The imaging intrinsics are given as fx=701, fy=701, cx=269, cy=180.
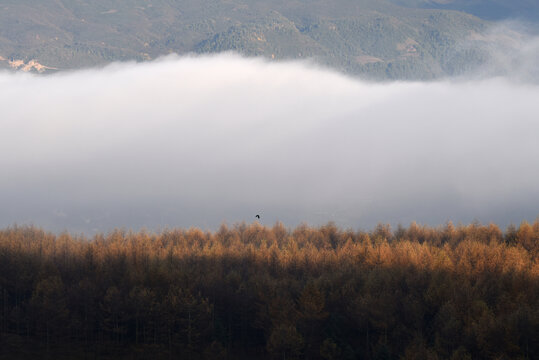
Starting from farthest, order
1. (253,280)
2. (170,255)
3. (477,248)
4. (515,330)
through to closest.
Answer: (170,255)
(477,248)
(253,280)
(515,330)

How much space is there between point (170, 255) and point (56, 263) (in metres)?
20.2

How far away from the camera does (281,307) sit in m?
93.8

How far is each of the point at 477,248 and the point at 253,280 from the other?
40512 millimetres

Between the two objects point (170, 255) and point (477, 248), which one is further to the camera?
point (170, 255)

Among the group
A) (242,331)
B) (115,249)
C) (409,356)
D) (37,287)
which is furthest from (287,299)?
(115,249)

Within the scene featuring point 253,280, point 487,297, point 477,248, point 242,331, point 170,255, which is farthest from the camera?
point 170,255

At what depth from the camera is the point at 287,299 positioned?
3735 inches

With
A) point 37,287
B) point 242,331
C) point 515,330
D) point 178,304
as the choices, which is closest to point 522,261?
point 515,330

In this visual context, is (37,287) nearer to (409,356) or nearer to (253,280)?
(253,280)

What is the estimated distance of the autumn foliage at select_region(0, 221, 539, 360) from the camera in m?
84.1

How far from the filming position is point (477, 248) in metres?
119

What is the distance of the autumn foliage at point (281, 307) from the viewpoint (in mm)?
84062

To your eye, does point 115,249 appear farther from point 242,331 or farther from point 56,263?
point 242,331

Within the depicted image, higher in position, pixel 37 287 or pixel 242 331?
pixel 37 287
